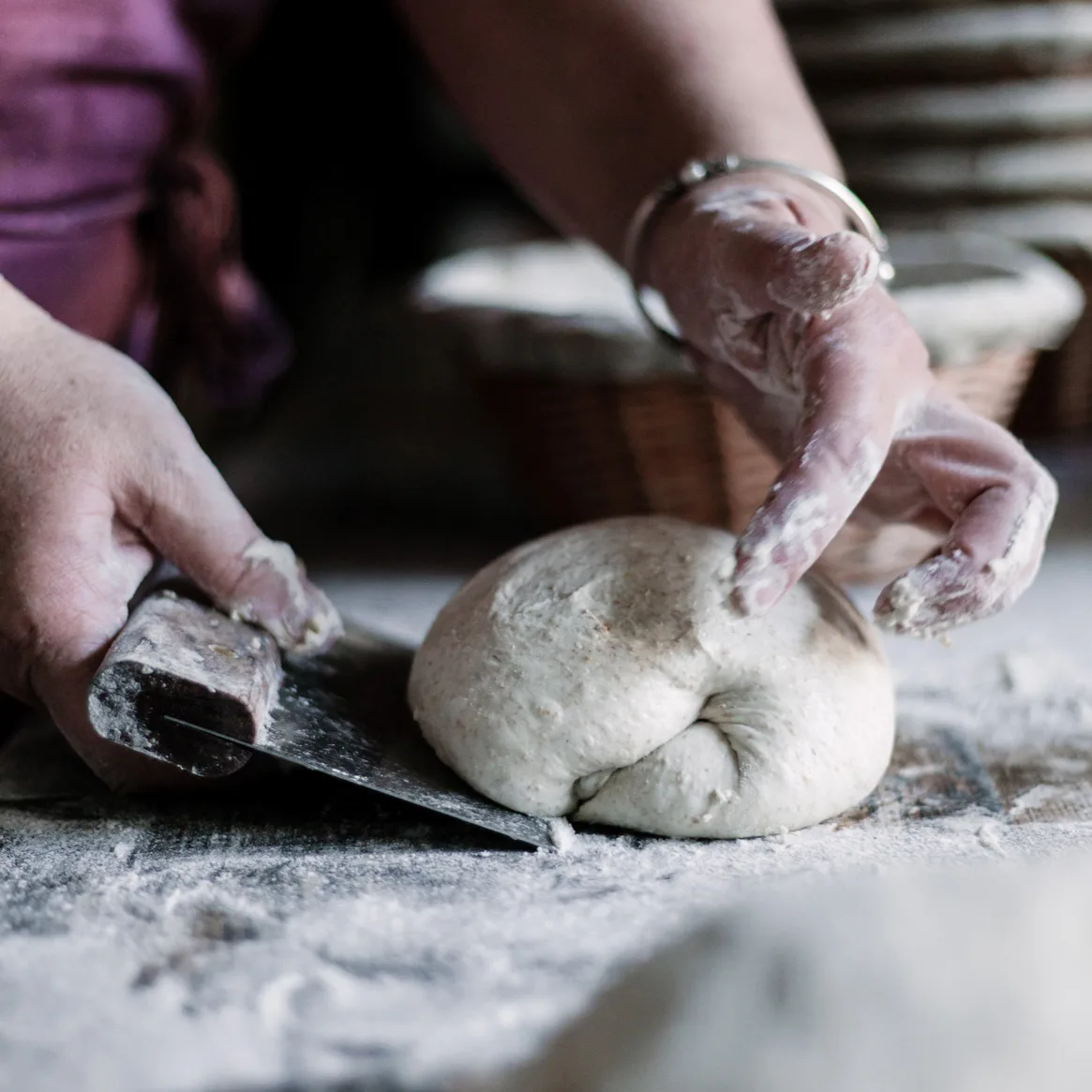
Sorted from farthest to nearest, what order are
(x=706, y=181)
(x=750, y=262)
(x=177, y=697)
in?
(x=706, y=181)
(x=750, y=262)
(x=177, y=697)

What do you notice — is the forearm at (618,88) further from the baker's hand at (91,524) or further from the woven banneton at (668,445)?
the baker's hand at (91,524)

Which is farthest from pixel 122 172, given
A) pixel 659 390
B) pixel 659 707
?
pixel 659 707

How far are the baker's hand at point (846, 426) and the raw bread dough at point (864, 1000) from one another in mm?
283

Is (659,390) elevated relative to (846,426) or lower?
lower

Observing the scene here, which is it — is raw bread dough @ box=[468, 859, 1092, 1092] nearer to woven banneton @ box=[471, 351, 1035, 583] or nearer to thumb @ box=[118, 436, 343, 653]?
thumb @ box=[118, 436, 343, 653]

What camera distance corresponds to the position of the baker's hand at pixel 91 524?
3.10 feet

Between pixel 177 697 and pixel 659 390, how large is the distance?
2.86 ft

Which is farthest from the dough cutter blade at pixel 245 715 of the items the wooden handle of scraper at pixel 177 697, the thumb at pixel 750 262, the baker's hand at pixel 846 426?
the thumb at pixel 750 262

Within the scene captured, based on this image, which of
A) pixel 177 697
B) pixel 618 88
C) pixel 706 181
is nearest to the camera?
pixel 177 697

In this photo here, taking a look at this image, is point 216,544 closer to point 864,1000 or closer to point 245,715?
point 245,715

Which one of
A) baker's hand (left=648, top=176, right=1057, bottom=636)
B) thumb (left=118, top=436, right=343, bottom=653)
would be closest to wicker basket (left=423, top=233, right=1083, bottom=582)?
baker's hand (left=648, top=176, right=1057, bottom=636)

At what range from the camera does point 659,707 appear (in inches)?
36.6

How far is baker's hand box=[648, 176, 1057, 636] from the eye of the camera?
868 mm

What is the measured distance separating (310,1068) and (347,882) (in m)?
0.21
